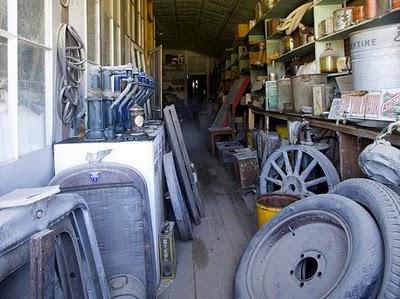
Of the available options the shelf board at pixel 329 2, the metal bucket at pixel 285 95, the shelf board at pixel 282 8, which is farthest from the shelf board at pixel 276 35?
the shelf board at pixel 329 2

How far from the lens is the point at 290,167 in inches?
131

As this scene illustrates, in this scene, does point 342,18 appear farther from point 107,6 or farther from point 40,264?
point 40,264

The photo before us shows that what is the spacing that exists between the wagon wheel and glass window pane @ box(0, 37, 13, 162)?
2.16 m

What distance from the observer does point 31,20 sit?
77.6 inches

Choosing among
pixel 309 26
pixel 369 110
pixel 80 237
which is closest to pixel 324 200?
pixel 369 110

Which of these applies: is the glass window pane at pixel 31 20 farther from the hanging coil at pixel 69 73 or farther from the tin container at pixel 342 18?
the tin container at pixel 342 18

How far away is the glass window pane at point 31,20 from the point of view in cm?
185

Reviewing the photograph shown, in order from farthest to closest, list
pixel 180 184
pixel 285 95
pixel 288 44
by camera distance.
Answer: pixel 288 44 < pixel 285 95 < pixel 180 184

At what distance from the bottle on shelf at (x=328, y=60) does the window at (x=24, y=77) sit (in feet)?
7.82

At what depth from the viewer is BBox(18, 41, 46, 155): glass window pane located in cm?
187

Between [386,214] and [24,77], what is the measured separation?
180cm

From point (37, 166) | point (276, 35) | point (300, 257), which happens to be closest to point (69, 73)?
point (37, 166)

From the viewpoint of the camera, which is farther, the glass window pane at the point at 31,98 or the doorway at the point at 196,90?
the doorway at the point at 196,90

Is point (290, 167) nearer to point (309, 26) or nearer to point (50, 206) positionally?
point (309, 26)
